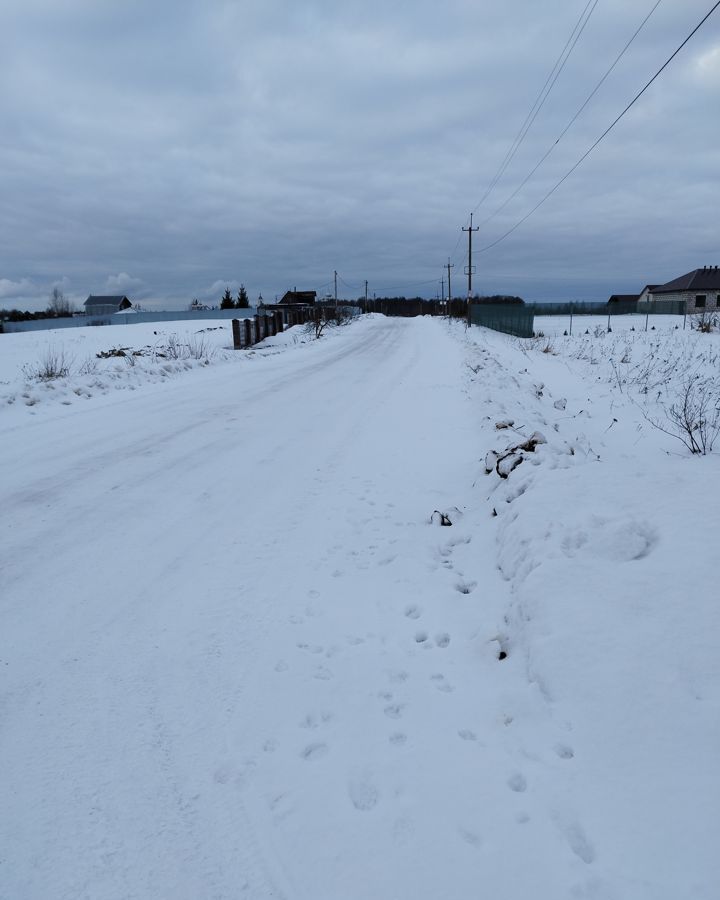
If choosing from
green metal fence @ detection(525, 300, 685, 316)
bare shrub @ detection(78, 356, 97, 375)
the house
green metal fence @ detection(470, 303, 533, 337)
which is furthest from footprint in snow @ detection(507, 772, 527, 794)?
the house

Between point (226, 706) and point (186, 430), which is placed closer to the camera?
point (226, 706)

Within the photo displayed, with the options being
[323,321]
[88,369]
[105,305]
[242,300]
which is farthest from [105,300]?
[88,369]

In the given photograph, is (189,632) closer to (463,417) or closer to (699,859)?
(699,859)

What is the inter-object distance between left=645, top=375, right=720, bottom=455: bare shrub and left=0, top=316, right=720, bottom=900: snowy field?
2367mm

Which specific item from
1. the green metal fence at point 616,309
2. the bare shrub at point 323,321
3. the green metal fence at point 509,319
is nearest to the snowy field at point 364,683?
the green metal fence at point 509,319

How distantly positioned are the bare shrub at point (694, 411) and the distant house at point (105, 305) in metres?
98.9

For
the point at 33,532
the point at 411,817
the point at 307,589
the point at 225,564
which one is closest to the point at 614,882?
the point at 411,817

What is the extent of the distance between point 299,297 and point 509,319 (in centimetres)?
8439

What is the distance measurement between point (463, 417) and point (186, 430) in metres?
Answer: 4.47

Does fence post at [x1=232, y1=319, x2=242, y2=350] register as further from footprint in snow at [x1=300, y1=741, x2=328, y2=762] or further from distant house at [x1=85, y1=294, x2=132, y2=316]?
distant house at [x1=85, y1=294, x2=132, y2=316]

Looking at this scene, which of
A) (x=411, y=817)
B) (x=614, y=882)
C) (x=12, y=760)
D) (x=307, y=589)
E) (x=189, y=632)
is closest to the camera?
(x=614, y=882)

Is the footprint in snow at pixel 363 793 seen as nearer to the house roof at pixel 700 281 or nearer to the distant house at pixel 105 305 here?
the house roof at pixel 700 281

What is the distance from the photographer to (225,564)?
413cm

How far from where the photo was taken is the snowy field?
199 centimetres
